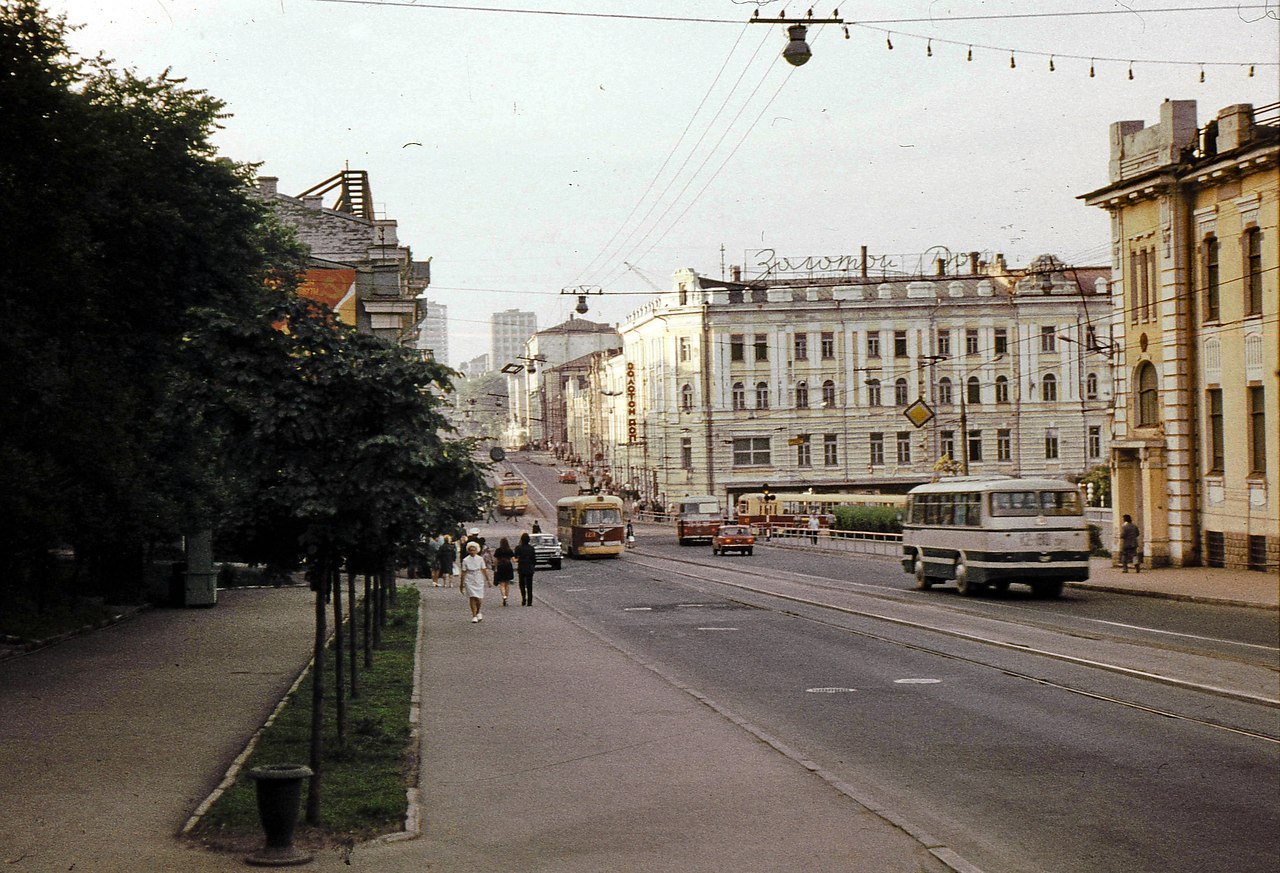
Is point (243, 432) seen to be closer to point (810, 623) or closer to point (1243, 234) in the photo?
point (810, 623)

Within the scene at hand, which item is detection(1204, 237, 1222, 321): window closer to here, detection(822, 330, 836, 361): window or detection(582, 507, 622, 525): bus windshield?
detection(582, 507, 622, 525): bus windshield

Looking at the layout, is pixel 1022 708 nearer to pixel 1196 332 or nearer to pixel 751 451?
pixel 1196 332

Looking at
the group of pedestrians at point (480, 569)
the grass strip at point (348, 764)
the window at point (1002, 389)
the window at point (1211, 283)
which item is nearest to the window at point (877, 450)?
the window at point (1002, 389)

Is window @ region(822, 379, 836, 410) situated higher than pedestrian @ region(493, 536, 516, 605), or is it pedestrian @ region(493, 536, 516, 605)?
window @ region(822, 379, 836, 410)

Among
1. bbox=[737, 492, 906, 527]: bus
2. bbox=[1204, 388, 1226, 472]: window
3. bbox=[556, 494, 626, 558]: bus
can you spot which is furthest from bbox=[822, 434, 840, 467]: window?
bbox=[1204, 388, 1226, 472]: window

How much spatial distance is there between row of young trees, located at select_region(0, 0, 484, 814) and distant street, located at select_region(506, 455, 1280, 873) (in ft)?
15.7

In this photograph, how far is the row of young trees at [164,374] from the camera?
36.6 feet

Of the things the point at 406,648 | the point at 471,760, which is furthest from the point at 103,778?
the point at 406,648

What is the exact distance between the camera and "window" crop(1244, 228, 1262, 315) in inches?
1465

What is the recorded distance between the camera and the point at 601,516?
6397 centimetres

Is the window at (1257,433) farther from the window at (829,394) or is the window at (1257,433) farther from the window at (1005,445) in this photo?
the window at (1005,445)

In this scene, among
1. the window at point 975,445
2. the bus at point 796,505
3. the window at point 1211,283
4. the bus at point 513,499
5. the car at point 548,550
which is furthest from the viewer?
the bus at point 513,499

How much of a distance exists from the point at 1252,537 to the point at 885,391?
186 feet

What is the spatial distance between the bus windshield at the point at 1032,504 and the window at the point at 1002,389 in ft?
206
